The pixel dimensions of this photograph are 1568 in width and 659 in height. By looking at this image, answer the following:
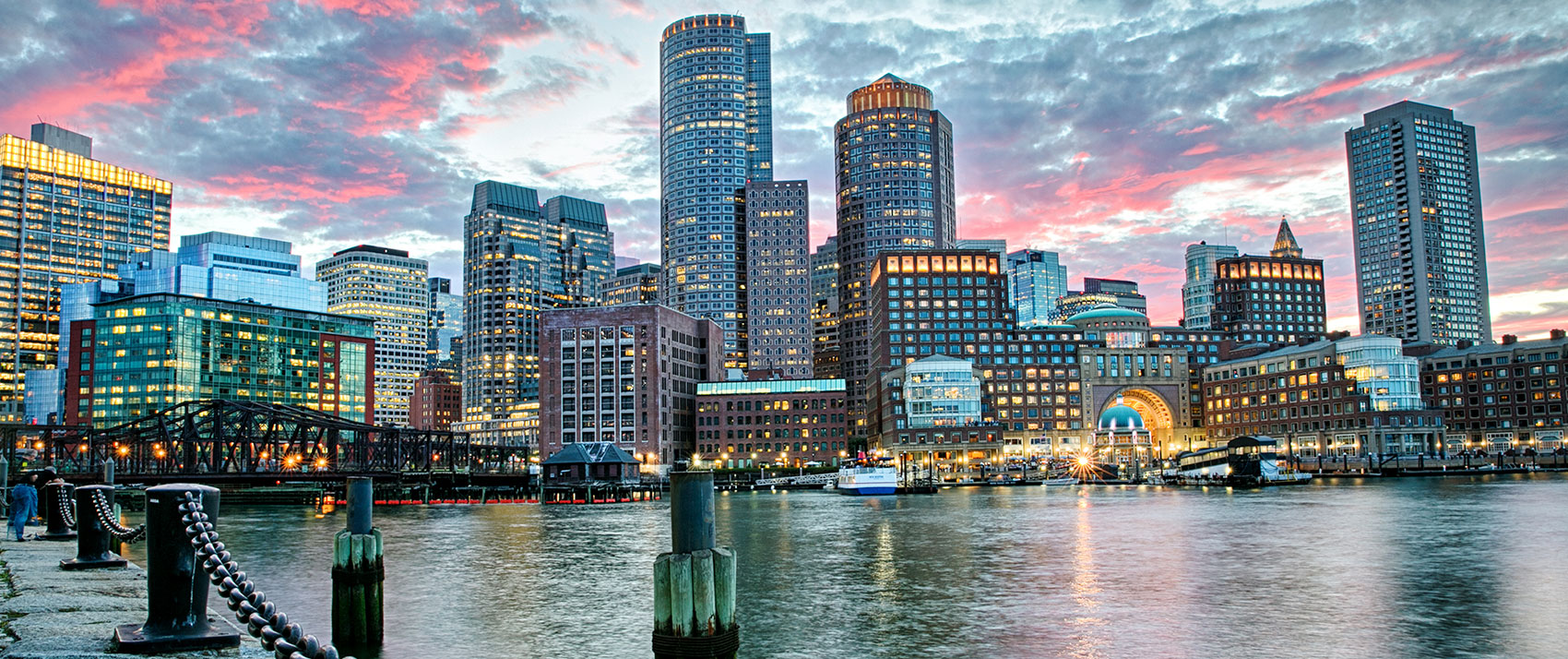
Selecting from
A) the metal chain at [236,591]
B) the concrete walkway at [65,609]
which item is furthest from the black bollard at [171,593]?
the concrete walkway at [65,609]

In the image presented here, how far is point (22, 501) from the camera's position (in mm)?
41688

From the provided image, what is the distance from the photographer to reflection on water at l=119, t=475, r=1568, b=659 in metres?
36.2

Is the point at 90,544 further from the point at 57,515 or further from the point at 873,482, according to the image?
the point at 873,482

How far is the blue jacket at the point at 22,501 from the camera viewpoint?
41281 millimetres

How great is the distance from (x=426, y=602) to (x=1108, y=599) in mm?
27844

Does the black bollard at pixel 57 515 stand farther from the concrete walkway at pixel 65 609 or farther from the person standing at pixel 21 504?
the concrete walkway at pixel 65 609

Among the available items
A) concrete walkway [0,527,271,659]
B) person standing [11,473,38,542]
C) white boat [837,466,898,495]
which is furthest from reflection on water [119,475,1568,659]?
white boat [837,466,898,495]

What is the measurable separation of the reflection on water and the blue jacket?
970cm

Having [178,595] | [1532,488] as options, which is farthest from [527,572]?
[1532,488]

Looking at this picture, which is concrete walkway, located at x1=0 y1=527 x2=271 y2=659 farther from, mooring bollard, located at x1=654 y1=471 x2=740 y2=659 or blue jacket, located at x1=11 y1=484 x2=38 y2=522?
mooring bollard, located at x1=654 y1=471 x2=740 y2=659

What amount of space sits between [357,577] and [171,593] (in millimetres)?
16178

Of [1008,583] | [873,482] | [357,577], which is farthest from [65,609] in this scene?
[873,482]

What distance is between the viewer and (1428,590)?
152 feet

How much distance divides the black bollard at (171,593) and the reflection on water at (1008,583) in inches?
615
